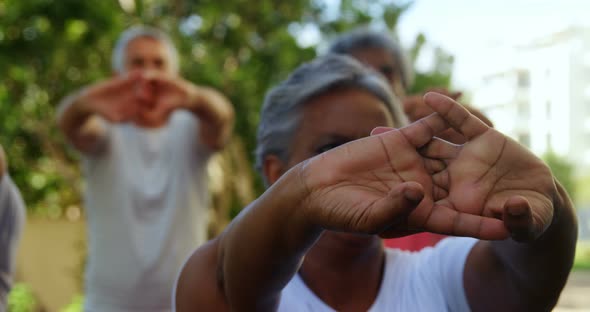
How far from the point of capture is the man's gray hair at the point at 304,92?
169cm

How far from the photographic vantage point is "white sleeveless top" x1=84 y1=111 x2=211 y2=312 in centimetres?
334

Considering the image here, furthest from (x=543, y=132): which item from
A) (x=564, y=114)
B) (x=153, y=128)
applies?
(x=153, y=128)

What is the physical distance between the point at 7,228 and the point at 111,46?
4.83 m

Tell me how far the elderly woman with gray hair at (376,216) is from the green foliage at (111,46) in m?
5.46

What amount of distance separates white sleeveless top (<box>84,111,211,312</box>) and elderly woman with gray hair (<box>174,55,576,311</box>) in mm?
1697

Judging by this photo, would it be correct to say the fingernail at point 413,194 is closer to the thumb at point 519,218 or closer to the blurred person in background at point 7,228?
the thumb at point 519,218

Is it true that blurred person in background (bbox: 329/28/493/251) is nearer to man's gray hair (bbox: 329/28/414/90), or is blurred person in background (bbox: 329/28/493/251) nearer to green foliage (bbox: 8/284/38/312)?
man's gray hair (bbox: 329/28/414/90)

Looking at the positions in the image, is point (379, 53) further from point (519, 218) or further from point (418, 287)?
point (519, 218)

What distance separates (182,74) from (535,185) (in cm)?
638

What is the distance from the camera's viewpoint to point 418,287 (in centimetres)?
160

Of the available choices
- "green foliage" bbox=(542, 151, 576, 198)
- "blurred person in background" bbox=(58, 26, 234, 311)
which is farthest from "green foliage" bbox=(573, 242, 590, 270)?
"blurred person in background" bbox=(58, 26, 234, 311)

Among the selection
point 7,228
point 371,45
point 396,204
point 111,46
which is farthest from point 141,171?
point 111,46

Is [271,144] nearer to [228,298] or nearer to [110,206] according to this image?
[228,298]

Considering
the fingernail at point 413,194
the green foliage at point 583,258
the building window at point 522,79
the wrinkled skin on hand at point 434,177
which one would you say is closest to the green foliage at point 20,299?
the wrinkled skin on hand at point 434,177
